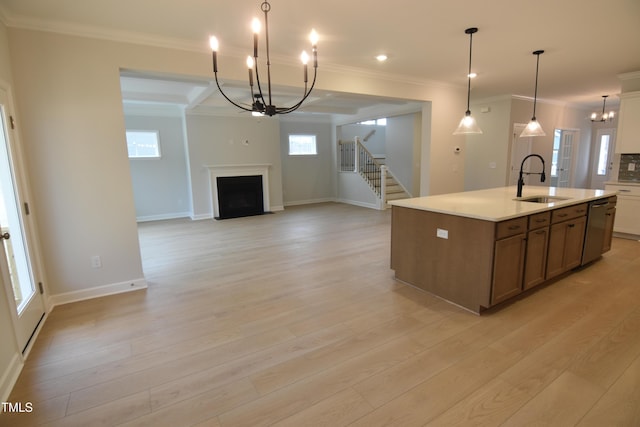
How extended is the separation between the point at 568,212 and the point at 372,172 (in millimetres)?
5878

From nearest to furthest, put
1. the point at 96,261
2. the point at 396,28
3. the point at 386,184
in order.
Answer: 1. the point at 396,28
2. the point at 96,261
3. the point at 386,184

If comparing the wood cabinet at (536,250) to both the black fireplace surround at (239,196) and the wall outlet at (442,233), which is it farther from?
the black fireplace surround at (239,196)

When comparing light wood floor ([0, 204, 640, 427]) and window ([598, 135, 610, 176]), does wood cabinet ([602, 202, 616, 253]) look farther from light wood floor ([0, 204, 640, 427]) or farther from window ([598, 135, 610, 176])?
window ([598, 135, 610, 176])

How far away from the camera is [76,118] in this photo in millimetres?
3047

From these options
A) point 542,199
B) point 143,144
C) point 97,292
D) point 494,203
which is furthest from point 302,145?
A: point 97,292

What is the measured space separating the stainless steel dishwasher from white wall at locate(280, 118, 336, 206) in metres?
6.82

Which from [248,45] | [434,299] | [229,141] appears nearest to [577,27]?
[434,299]

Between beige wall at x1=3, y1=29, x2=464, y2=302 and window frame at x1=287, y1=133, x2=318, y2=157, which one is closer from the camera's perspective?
beige wall at x1=3, y1=29, x2=464, y2=302

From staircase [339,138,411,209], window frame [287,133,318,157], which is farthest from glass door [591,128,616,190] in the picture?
window frame [287,133,318,157]

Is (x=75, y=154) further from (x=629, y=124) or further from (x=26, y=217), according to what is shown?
(x=629, y=124)

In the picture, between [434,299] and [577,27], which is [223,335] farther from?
[577,27]

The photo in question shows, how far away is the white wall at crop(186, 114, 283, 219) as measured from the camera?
7398mm

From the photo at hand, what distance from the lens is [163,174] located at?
7.57m

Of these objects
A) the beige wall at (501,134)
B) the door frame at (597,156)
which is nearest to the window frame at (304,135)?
the beige wall at (501,134)
